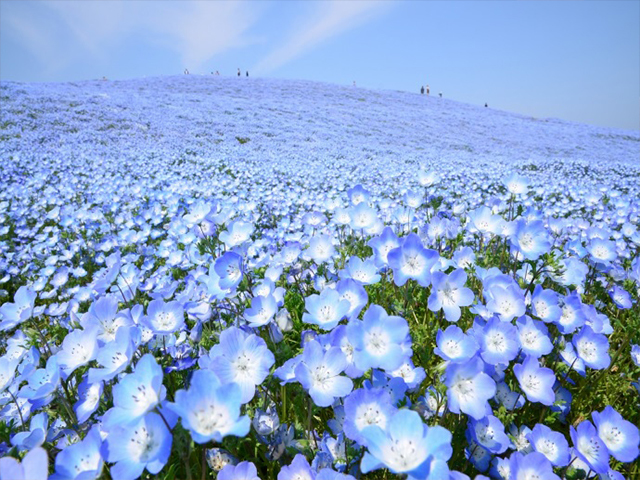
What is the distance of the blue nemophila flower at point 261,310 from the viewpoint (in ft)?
5.29

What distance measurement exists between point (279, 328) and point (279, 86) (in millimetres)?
39528

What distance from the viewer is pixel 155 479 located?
1.27 meters

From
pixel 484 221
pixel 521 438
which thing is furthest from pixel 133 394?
pixel 484 221

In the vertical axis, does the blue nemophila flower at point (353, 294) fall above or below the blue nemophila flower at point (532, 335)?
above

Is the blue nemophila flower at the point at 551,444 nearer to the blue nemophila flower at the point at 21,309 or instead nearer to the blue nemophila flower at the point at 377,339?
the blue nemophila flower at the point at 377,339

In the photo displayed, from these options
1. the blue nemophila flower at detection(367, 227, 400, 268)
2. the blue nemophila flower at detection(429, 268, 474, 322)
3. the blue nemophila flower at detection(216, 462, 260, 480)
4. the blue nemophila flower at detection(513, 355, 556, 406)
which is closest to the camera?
the blue nemophila flower at detection(216, 462, 260, 480)

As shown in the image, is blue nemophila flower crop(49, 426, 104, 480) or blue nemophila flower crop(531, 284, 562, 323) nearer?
blue nemophila flower crop(49, 426, 104, 480)

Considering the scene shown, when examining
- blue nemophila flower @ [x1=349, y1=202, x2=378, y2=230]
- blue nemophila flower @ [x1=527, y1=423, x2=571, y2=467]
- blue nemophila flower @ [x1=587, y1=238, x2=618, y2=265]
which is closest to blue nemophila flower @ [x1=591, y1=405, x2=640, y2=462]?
blue nemophila flower @ [x1=527, y1=423, x2=571, y2=467]

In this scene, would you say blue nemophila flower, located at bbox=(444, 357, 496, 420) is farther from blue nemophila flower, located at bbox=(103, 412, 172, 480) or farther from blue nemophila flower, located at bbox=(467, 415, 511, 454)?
blue nemophila flower, located at bbox=(103, 412, 172, 480)

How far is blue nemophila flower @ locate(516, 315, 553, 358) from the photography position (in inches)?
63.6

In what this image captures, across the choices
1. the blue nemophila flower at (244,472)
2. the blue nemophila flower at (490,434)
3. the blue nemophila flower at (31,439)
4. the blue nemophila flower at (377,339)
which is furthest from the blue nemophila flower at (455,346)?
the blue nemophila flower at (31,439)

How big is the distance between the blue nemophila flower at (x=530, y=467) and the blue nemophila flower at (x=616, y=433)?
1.62 feet

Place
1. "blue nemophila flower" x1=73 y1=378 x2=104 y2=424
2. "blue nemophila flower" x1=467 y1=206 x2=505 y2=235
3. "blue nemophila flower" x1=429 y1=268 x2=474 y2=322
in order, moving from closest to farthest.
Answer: "blue nemophila flower" x1=73 y1=378 x2=104 y2=424 → "blue nemophila flower" x1=429 y1=268 x2=474 y2=322 → "blue nemophila flower" x1=467 y1=206 x2=505 y2=235

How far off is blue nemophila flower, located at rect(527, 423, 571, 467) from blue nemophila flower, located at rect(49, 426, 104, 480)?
1.53 m
